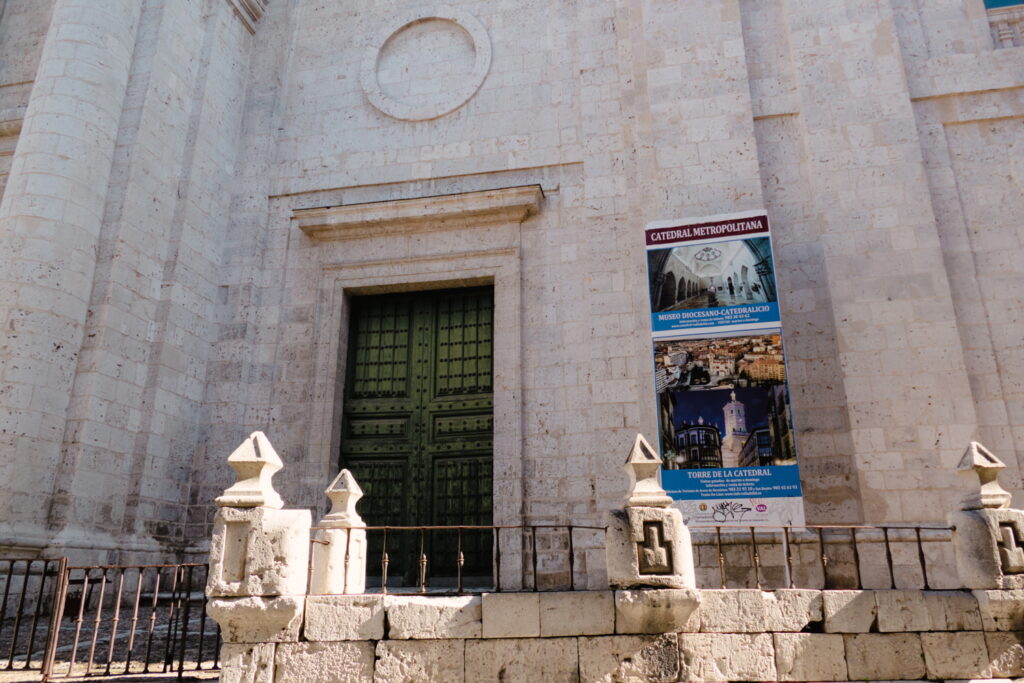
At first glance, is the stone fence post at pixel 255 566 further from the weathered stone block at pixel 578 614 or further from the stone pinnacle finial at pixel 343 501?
the weathered stone block at pixel 578 614

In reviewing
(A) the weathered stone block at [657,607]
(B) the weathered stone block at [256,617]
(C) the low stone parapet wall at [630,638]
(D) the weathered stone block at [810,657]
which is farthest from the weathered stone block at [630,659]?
(B) the weathered stone block at [256,617]

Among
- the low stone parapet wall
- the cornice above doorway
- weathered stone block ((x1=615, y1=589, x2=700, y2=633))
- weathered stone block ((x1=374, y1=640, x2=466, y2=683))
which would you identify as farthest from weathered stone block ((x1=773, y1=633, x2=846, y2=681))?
the cornice above doorway

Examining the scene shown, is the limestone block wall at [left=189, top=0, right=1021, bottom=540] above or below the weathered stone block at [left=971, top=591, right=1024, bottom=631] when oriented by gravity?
A: above

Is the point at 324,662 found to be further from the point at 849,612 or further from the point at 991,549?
the point at 991,549

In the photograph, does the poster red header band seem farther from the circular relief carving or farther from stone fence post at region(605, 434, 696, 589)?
the circular relief carving

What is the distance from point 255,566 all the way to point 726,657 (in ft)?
11.4

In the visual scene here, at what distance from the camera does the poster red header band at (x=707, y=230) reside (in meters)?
8.39

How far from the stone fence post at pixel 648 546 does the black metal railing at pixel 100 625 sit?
10.2ft

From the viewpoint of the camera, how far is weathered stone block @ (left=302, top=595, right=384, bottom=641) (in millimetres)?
5500

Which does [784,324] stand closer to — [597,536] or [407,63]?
[597,536]

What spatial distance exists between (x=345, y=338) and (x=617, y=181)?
4323 millimetres

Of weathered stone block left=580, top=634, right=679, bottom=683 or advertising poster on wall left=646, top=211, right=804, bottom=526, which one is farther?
advertising poster on wall left=646, top=211, right=804, bottom=526

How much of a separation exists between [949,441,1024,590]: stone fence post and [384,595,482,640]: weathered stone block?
3740 mm

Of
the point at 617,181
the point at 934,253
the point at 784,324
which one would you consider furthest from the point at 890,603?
the point at 617,181
